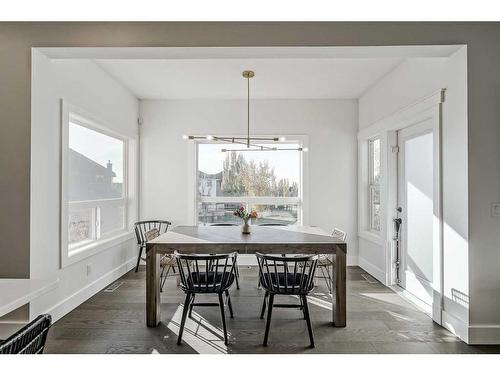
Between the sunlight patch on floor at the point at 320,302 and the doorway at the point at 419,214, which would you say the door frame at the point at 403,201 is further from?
the sunlight patch on floor at the point at 320,302

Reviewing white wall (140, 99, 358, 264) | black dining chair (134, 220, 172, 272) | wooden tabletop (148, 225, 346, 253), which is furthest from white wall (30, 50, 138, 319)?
white wall (140, 99, 358, 264)

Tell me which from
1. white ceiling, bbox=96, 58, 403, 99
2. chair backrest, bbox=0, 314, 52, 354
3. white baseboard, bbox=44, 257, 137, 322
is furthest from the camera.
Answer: white ceiling, bbox=96, 58, 403, 99

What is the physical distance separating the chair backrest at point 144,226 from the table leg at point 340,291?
2.83 m

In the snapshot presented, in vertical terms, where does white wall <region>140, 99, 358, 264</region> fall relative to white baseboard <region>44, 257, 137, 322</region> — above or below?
above

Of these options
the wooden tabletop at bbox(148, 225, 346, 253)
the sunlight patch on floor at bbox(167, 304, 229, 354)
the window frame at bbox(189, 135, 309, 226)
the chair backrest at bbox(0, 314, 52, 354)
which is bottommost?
the sunlight patch on floor at bbox(167, 304, 229, 354)

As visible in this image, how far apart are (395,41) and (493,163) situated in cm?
123

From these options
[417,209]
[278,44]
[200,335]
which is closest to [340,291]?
[200,335]

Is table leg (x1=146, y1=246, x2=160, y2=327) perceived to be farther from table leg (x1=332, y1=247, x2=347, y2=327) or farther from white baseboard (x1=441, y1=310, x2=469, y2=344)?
white baseboard (x1=441, y1=310, x2=469, y2=344)

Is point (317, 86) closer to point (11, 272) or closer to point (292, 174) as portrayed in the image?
point (292, 174)

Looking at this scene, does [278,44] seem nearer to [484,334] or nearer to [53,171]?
[53,171]

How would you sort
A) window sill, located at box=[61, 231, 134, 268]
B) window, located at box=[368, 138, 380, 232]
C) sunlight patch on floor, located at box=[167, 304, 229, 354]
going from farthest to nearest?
window, located at box=[368, 138, 380, 232] → window sill, located at box=[61, 231, 134, 268] → sunlight patch on floor, located at box=[167, 304, 229, 354]

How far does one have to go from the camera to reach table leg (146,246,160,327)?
301cm

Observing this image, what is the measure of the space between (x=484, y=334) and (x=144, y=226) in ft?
14.2

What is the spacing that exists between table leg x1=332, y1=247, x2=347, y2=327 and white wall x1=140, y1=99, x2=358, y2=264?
232cm
